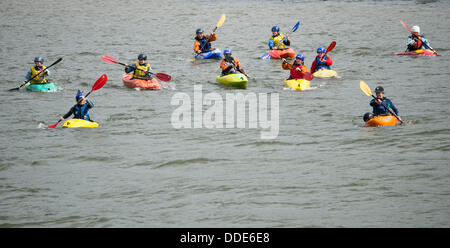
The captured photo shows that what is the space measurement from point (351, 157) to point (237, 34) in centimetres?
2051

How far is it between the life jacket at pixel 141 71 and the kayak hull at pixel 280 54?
6754 mm

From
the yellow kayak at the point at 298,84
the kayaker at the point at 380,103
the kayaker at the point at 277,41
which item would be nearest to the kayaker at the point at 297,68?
the yellow kayak at the point at 298,84

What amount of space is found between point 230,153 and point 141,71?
6.54 m

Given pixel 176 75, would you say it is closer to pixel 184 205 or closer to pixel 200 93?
pixel 200 93

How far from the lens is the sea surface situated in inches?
364

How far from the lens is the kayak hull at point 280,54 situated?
75.4 feet

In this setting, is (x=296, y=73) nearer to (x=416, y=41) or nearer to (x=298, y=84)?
(x=298, y=84)

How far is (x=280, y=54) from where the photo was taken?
75.9 feet

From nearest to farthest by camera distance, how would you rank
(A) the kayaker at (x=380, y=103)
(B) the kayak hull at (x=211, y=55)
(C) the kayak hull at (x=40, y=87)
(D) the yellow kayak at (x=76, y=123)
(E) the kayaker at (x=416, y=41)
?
(A) the kayaker at (x=380, y=103), (D) the yellow kayak at (x=76, y=123), (C) the kayak hull at (x=40, y=87), (E) the kayaker at (x=416, y=41), (B) the kayak hull at (x=211, y=55)

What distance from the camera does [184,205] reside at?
9547 millimetres

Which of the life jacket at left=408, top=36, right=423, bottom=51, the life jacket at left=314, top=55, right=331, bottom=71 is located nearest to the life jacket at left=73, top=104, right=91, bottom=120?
the life jacket at left=314, top=55, right=331, bottom=71

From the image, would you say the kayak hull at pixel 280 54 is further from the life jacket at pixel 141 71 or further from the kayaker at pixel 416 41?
the life jacket at pixel 141 71

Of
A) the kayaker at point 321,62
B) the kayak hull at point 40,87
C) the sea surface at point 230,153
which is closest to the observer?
the sea surface at point 230,153

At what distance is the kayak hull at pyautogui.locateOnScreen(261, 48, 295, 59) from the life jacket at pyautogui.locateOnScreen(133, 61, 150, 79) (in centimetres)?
675
